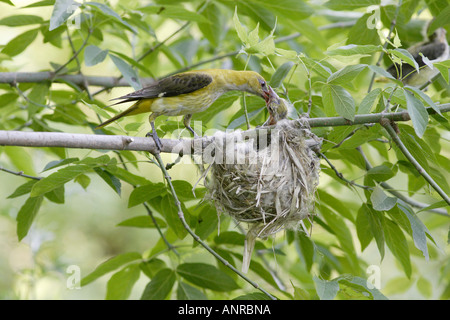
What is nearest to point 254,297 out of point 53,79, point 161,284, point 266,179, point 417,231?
point 266,179

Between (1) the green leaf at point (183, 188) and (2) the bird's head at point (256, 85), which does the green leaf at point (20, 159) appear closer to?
(1) the green leaf at point (183, 188)

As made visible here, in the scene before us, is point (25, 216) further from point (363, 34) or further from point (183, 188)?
point (363, 34)

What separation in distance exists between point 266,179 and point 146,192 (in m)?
0.76

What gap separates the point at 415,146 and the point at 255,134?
37.7 inches

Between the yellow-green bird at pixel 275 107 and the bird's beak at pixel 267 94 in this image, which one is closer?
the yellow-green bird at pixel 275 107

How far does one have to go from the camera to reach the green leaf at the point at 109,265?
367 centimetres

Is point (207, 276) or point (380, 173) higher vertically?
point (380, 173)

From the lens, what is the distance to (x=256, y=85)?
13.4 ft

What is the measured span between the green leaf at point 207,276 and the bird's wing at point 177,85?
4.37 feet

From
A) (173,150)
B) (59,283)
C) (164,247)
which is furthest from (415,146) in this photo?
(59,283)

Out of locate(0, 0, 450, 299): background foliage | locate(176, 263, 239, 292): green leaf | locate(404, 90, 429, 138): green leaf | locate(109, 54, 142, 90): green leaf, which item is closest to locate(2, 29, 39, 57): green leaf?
locate(0, 0, 450, 299): background foliage

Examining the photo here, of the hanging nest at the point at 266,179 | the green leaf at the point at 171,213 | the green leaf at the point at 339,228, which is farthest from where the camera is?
the green leaf at the point at 339,228

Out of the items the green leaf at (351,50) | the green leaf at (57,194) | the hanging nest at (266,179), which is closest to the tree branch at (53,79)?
the green leaf at (57,194)

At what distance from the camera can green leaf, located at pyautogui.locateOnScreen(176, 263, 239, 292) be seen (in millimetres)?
3551
